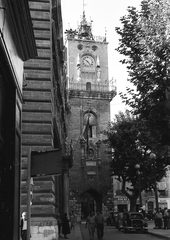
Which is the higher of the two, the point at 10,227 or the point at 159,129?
the point at 159,129

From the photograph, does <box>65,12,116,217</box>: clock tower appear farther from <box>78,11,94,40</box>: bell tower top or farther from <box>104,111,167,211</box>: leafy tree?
<box>104,111,167,211</box>: leafy tree

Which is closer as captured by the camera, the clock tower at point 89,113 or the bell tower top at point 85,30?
the clock tower at point 89,113

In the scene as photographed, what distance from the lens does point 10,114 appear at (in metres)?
7.00

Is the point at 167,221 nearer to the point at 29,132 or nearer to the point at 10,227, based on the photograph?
the point at 29,132

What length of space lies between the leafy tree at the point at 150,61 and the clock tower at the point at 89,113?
30.5 metres

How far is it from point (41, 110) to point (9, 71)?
30.5ft

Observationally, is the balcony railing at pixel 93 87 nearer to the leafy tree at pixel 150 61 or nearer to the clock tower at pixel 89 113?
the clock tower at pixel 89 113

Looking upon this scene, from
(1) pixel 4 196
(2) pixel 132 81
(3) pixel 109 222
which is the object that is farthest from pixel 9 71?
(3) pixel 109 222

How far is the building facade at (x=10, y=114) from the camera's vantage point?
656cm

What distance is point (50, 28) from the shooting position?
17219 millimetres

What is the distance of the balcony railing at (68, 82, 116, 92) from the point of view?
54562 millimetres

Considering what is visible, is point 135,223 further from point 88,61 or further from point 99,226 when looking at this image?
point 88,61

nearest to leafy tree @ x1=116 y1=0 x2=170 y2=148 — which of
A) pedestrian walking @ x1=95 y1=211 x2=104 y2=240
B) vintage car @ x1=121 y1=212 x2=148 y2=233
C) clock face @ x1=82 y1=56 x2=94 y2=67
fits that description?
pedestrian walking @ x1=95 y1=211 x2=104 y2=240

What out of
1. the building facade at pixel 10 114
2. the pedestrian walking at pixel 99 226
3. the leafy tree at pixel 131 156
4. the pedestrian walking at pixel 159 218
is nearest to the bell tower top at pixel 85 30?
the leafy tree at pixel 131 156
